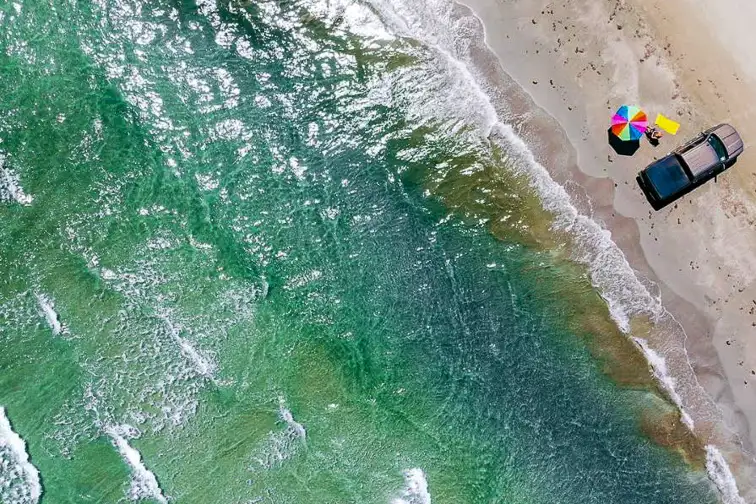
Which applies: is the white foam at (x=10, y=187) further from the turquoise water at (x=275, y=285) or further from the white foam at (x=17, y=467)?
the white foam at (x=17, y=467)

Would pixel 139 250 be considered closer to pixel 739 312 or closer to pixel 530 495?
pixel 530 495

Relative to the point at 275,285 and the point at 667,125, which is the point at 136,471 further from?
the point at 667,125

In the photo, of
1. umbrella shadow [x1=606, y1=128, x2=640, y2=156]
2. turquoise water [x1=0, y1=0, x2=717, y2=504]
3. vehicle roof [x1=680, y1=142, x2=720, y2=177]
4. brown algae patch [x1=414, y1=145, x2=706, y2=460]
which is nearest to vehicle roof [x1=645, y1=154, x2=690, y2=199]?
vehicle roof [x1=680, y1=142, x2=720, y2=177]

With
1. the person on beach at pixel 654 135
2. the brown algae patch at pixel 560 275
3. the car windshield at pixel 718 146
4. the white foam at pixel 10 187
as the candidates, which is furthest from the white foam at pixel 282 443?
the car windshield at pixel 718 146

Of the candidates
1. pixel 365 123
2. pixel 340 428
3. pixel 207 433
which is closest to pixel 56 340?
pixel 207 433

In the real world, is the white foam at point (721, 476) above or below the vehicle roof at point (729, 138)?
below

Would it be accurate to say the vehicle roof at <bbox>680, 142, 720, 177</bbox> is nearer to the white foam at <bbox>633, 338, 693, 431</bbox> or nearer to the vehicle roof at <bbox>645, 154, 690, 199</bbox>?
the vehicle roof at <bbox>645, 154, 690, 199</bbox>

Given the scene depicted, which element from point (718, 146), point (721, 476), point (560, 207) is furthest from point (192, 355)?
point (721, 476)
